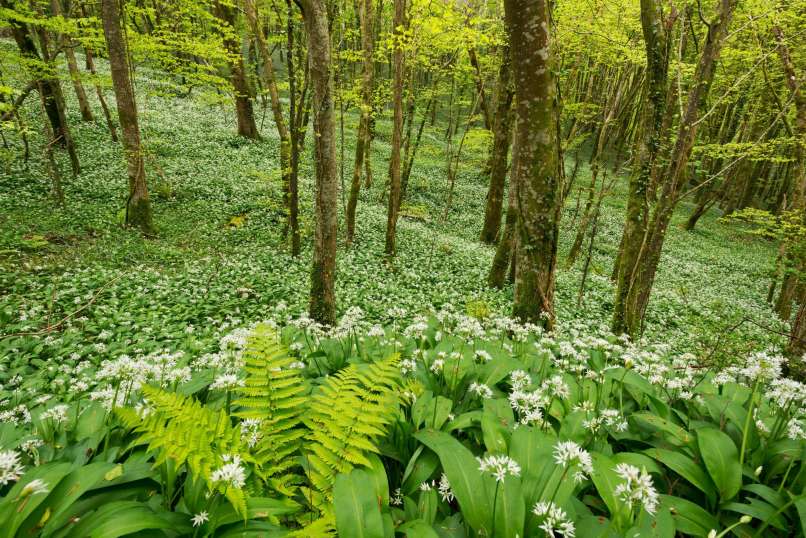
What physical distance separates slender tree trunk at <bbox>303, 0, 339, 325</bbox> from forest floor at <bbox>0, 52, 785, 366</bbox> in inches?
27.9

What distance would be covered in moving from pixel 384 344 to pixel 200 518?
2685 millimetres

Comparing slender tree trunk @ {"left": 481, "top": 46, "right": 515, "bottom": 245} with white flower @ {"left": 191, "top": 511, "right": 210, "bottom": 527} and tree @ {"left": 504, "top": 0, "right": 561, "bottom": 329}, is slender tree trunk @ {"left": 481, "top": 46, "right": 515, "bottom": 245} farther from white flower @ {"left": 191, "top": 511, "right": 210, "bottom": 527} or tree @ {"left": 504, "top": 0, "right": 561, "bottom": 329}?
white flower @ {"left": 191, "top": 511, "right": 210, "bottom": 527}

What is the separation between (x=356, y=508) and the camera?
5.62 ft

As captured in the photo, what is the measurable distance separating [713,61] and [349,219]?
32.1ft

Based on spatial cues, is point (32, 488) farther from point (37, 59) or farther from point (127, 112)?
point (37, 59)

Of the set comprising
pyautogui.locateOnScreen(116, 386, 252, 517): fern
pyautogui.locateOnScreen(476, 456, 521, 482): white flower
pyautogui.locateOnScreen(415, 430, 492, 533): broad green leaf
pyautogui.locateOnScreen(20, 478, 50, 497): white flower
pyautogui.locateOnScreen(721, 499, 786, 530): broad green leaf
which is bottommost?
pyautogui.locateOnScreen(721, 499, 786, 530): broad green leaf

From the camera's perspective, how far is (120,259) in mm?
9641

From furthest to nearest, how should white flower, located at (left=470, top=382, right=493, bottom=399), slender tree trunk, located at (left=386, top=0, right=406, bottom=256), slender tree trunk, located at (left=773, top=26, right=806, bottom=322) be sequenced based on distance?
slender tree trunk, located at (left=386, top=0, right=406, bottom=256) < slender tree trunk, located at (left=773, top=26, right=806, bottom=322) < white flower, located at (left=470, top=382, right=493, bottom=399)

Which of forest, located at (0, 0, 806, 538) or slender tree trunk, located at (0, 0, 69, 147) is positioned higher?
slender tree trunk, located at (0, 0, 69, 147)

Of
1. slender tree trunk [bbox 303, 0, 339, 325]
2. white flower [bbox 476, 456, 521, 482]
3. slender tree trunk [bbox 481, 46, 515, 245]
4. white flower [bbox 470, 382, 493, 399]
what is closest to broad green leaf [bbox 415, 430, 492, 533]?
white flower [bbox 476, 456, 521, 482]

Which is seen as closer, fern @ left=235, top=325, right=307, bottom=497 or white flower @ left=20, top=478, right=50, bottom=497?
white flower @ left=20, top=478, right=50, bottom=497

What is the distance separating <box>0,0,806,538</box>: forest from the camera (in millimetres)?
1840

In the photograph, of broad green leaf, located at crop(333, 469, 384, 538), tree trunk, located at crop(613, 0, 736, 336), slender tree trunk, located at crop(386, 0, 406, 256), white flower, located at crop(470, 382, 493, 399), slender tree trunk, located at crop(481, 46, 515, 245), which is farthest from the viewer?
slender tree trunk, located at crop(481, 46, 515, 245)

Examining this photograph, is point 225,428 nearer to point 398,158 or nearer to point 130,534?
point 130,534
